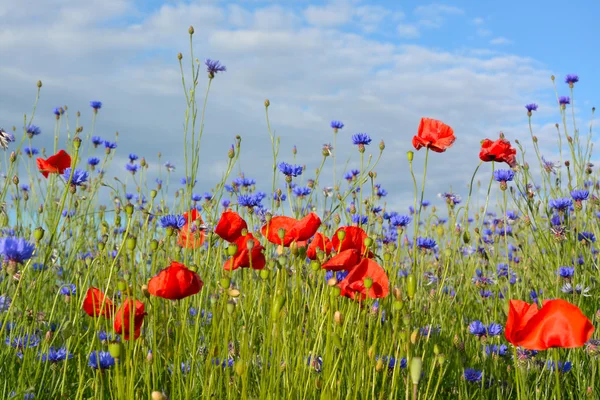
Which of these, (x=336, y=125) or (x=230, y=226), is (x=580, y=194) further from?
(x=230, y=226)

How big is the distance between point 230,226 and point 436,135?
2.93 feet

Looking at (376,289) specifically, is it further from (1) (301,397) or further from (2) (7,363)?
(2) (7,363)

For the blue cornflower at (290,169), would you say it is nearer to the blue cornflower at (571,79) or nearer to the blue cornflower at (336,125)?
the blue cornflower at (336,125)

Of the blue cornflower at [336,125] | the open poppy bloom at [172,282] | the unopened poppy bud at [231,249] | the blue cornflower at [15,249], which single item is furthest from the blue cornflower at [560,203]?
the blue cornflower at [15,249]

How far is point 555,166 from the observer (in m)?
4.02

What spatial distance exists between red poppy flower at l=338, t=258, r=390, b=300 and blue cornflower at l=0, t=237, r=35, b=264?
862 mm

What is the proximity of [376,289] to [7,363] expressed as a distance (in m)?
1.55

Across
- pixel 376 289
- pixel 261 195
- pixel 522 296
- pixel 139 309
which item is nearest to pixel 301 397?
pixel 376 289

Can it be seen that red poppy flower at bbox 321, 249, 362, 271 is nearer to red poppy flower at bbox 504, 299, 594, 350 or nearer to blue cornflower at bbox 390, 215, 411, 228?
red poppy flower at bbox 504, 299, 594, 350

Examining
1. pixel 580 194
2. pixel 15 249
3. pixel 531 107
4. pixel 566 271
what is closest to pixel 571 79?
pixel 531 107

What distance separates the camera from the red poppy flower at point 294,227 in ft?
5.86

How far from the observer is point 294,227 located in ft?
6.01

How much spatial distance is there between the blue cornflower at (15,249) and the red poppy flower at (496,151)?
1748 millimetres

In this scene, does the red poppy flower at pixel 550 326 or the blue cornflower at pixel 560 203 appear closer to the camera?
the red poppy flower at pixel 550 326
